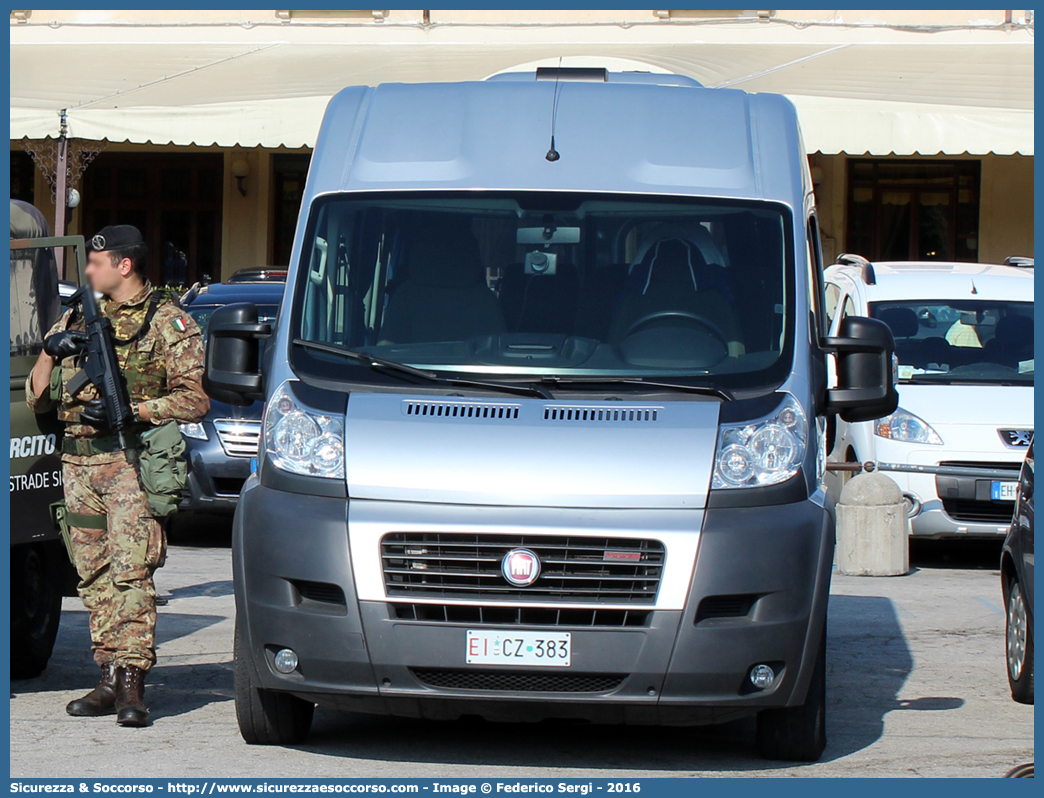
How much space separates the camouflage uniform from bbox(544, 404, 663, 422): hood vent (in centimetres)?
164

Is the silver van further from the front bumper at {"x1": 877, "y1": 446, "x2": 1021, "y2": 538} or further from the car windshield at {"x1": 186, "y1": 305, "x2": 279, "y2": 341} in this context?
the car windshield at {"x1": 186, "y1": 305, "x2": 279, "y2": 341}

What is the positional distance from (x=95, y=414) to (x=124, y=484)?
30 centimetres

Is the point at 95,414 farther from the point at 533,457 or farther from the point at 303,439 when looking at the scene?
the point at 533,457

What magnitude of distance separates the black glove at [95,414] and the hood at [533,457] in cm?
132

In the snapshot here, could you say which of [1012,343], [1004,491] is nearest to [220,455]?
[1004,491]

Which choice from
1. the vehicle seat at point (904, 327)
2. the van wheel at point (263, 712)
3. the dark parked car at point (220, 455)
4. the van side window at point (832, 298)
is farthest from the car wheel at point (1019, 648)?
the dark parked car at point (220, 455)

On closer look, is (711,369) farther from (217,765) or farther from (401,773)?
(217,765)

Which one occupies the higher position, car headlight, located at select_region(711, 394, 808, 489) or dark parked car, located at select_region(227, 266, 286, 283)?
dark parked car, located at select_region(227, 266, 286, 283)

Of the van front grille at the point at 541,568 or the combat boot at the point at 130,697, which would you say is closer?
the van front grille at the point at 541,568

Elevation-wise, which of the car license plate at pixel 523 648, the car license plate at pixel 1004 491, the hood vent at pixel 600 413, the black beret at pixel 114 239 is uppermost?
the black beret at pixel 114 239

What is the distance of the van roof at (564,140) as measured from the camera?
6004 millimetres

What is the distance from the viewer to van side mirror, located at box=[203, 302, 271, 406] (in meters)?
5.79

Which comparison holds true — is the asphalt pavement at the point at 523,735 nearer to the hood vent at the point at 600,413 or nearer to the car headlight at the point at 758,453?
the car headlight at the point at 758,453

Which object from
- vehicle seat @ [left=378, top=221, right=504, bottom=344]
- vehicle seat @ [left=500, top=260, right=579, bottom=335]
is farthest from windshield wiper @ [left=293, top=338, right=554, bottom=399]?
vehicle seat @ [left=500, top=260, right=579, bottom=335]
